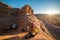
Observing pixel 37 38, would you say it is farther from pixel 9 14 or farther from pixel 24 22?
pixel 9 14

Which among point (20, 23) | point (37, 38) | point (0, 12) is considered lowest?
point (37, 38)

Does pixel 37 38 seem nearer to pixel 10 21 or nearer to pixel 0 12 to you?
pixel 10 21

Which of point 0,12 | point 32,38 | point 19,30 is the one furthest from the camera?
point 0,12

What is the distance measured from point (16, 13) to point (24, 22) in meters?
9.00

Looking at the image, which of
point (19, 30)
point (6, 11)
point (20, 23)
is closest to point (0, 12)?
point (6, 11)

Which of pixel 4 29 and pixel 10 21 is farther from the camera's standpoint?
pixel 10 21

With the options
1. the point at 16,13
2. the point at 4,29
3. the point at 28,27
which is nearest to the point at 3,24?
the point at 4,29

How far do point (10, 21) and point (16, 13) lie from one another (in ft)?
25.5

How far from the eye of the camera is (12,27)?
92.6 ft

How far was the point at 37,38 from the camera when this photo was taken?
23.9m

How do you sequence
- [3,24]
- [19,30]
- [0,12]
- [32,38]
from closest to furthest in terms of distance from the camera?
1. [32,38]
2. [19,30]
3. [3,24]
4. [0,12]

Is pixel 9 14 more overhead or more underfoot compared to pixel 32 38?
more overhead

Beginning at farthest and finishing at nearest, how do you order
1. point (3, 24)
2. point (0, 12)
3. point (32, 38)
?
point (0, 12) → point (3, 24) → point (32, 38)

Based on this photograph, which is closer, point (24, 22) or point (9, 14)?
point (24, 22)
